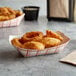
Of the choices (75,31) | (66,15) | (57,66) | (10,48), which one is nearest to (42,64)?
(57,66)

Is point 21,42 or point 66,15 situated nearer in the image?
point 21,42

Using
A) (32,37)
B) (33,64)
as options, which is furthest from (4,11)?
(33,64)

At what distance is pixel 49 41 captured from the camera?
2.36 ft

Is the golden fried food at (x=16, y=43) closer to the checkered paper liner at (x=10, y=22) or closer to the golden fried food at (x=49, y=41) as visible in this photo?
the golden fried food at (x=49, y=41)

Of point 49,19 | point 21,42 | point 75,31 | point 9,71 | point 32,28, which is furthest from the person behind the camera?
point 49,19

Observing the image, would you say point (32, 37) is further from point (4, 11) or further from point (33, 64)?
point (4, 11)

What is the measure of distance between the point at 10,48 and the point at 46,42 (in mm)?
143

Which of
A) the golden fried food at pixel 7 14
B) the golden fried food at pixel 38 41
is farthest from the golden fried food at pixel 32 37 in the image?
the golden fried food at pixel 7 14

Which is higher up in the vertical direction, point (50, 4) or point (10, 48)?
point (50, 4)

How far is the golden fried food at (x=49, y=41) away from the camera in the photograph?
710mm

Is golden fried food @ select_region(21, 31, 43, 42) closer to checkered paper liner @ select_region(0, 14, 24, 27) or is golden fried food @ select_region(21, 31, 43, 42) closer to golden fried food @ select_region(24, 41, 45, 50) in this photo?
golden fried food @ select_region(24, 41, 45, 50)

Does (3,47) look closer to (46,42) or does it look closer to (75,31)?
(46,42)

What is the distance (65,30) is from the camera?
1038 mm

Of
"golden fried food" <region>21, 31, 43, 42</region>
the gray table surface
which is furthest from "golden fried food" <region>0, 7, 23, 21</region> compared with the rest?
"golden fried food" <region>21, 31, 43, 42</region>
